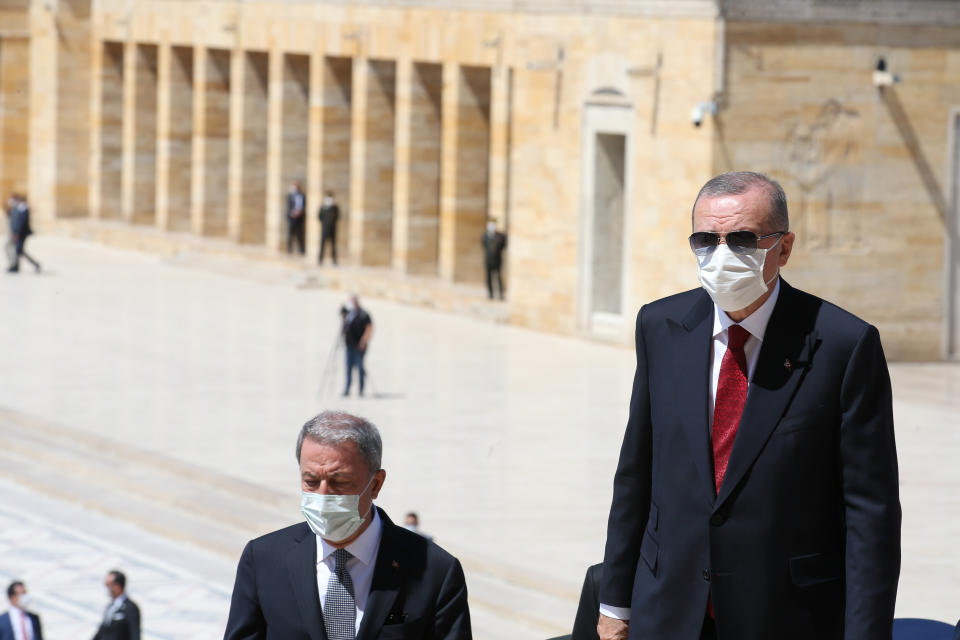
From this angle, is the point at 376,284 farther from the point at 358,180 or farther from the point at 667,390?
the point at 667,390

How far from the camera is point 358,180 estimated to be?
3206 cm

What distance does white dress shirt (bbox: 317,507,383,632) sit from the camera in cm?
474

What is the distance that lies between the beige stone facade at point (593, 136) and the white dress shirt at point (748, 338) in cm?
1919

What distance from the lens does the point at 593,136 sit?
26141 mm

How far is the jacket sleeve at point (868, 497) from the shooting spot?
466 centimetres

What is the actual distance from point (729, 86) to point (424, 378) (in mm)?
5235

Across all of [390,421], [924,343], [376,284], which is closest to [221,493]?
[390,421]

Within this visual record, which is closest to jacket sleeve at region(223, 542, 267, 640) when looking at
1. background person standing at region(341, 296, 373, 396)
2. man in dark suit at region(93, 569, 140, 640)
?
man in dark suit at region(93, 569, 140, 640)

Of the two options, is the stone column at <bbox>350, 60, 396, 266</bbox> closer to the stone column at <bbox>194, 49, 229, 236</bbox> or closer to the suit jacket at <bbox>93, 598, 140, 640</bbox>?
the stone column at <bbox>194, 49, 229, 236</bbox>

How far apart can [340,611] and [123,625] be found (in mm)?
7289

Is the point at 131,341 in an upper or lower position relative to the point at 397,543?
lower

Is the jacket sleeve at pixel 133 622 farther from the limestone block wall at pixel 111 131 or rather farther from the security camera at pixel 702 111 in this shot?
the limestone block wall at pixel 111 131

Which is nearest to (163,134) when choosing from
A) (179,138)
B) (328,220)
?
(179,138)

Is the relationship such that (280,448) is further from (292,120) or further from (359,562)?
(292,120)
